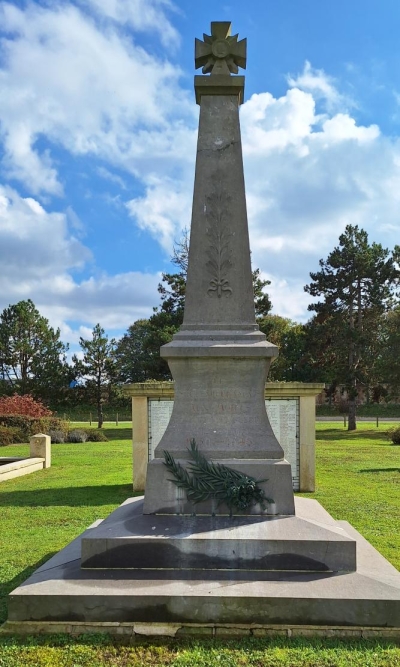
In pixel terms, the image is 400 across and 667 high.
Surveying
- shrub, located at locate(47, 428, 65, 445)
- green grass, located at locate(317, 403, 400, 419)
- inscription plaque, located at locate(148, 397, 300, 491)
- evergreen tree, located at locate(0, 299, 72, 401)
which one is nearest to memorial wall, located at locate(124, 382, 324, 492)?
inscription plaque, located at locate(148, 397, 300, 491)

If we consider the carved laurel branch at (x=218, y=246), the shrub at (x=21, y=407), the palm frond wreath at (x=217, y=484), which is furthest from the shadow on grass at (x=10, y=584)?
the shrub at (x=21, y=407)

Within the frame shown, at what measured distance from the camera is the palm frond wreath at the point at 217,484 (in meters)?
4.71

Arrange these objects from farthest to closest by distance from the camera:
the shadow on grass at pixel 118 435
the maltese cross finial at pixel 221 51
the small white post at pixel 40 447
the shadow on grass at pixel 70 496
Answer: the shadow on grass at pixel 118 435 < the small white post at pixel 40 447 < the shadow on grass at pixel 70 496 < the maltese cross finial at pixel 221 51

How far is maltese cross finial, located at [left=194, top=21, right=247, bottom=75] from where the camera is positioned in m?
5.62

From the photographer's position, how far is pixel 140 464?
10859 mm

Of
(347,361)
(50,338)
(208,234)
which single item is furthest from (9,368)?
(208,234)

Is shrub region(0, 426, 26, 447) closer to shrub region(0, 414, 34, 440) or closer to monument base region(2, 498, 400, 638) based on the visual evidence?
shrub region(0, 414, 34, 440)

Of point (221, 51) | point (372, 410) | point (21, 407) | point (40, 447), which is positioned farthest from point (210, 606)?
point (372, 410)

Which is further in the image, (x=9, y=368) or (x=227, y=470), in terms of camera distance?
(x=9, y=368)

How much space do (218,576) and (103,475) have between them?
9838mm

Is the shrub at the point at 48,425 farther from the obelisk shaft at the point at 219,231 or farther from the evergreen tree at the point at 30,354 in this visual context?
the obelisk shaft at the point at 219,231

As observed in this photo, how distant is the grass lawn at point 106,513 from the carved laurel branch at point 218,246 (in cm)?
318

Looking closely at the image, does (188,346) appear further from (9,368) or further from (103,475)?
(9,368)

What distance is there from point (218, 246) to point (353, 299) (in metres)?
29.7
